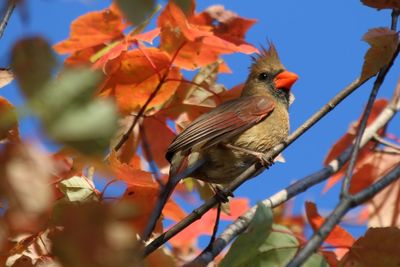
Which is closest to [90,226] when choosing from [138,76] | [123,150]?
[138,76]

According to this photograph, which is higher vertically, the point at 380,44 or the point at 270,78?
the point at 270,78

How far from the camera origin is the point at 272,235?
86.9 inches

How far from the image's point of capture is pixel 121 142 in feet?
8.09

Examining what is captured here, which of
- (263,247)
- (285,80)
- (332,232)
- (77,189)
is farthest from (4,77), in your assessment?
(285,80)

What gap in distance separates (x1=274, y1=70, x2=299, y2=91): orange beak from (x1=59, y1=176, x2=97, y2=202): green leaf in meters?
1.74

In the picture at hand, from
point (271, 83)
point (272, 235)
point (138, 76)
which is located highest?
point (271, 83)

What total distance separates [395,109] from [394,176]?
2.79ft

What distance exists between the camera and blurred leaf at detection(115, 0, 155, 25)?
2.74ft

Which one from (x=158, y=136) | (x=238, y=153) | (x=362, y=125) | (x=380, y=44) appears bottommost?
(x=362, y=125)

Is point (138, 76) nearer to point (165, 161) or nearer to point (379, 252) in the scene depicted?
point (165, 161)

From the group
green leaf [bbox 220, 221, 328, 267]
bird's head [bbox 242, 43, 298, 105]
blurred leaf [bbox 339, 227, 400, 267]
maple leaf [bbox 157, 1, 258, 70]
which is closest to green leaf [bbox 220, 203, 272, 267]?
green leaf [bbox 220, 221, 328, 267]

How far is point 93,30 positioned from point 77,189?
84cm

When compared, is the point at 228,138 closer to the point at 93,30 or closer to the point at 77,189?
the point at 93,30

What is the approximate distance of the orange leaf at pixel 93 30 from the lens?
2654 millimetres
